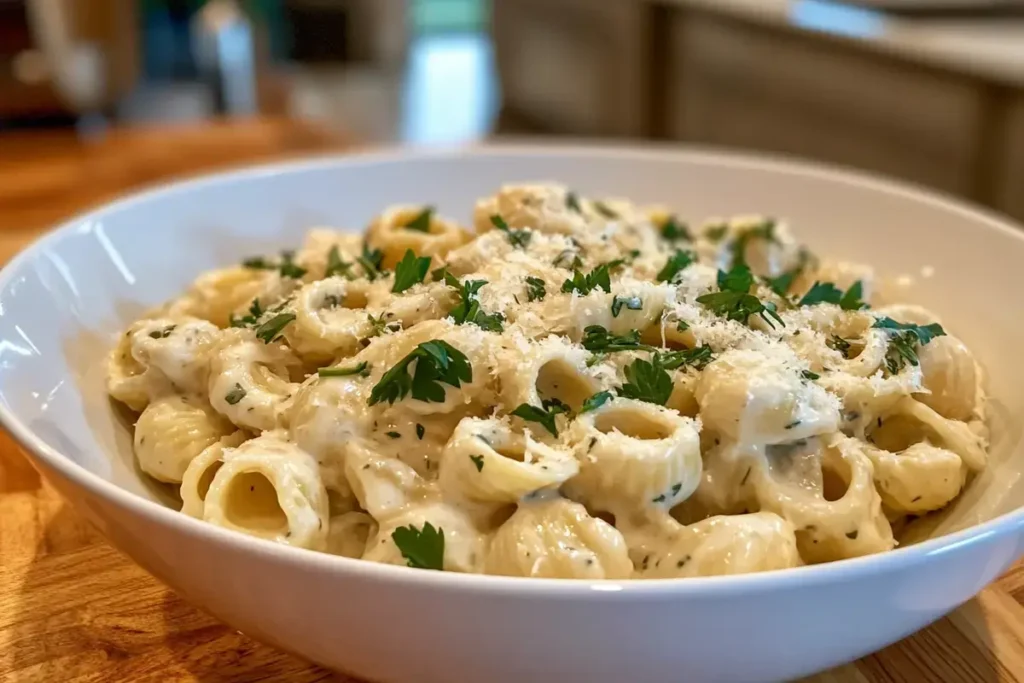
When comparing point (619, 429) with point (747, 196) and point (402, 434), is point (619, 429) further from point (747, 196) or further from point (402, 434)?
point (747, 196)

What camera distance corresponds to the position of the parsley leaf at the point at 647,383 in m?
0.75

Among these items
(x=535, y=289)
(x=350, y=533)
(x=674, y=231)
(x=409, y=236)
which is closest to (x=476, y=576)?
(x=350, y=533)

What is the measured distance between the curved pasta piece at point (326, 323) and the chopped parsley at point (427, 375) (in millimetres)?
111

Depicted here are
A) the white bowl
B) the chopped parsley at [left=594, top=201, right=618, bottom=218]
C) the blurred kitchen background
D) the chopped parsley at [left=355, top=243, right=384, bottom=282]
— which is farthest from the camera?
the blurred kitchen background

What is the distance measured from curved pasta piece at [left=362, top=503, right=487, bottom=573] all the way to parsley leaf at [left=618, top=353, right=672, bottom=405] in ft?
0.50

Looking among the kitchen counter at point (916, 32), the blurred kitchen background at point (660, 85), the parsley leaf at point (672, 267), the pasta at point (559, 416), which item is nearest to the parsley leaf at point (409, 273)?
the pasta at point (559, 416)

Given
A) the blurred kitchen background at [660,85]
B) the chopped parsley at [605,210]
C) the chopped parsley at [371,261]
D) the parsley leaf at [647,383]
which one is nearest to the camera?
the parsley leaf at [647,383]

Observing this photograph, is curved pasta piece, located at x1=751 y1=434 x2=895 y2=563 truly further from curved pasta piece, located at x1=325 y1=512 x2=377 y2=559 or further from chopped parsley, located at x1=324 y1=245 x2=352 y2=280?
chopped parsley, located at x1=324 y1=245 x2=352 y2=280

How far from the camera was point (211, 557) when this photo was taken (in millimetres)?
536

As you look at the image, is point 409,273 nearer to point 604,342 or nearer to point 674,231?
point 604,342

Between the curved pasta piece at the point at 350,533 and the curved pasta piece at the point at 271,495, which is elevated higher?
the curved pasta piece at the point at 271,495

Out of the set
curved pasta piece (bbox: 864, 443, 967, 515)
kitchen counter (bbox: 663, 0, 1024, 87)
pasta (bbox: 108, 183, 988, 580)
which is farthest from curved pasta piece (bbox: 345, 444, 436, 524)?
kitchen counter (bbox: 663, 0, 1024, 87)

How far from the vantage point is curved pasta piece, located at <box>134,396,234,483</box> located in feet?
2.62

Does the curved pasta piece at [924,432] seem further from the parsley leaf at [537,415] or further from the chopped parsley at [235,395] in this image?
the chopped parsley at [235,395]
